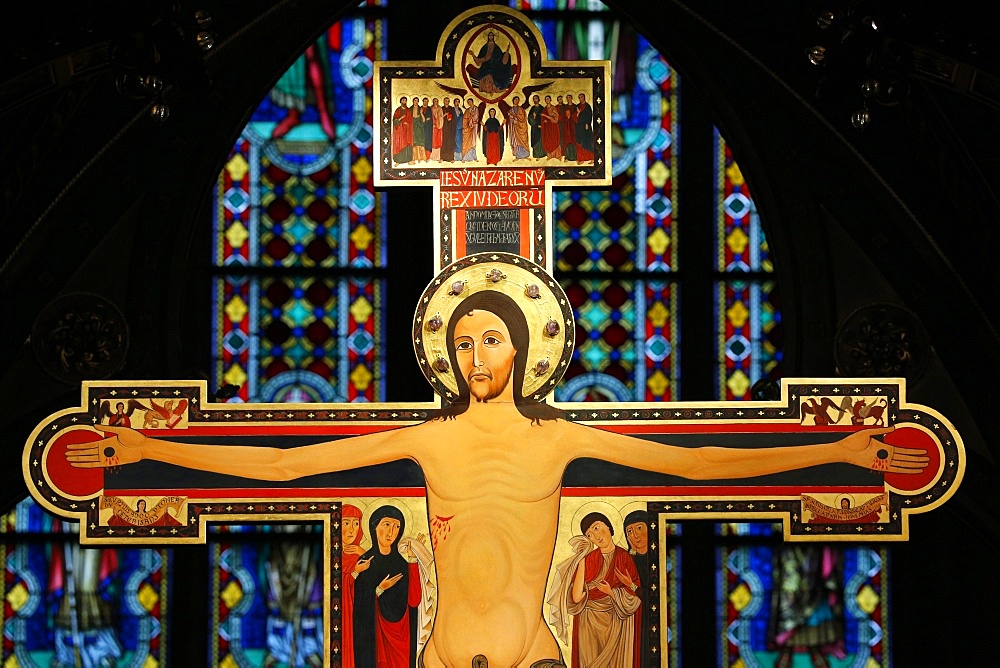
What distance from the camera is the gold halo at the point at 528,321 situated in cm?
827

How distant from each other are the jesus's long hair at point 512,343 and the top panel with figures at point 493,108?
0.55m

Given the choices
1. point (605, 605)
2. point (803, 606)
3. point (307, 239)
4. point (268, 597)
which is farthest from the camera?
point (307, 239)

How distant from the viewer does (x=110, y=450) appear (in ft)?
26.9

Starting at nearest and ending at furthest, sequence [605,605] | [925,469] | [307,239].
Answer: [605,605], [925,469], [307,239]

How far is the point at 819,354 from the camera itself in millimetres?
10477

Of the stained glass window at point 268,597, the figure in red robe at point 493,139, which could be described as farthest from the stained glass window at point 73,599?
the figure in red robe at point 493,139

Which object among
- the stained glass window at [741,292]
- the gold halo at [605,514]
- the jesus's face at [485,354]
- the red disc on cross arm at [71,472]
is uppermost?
the stained glass window at [741,292]

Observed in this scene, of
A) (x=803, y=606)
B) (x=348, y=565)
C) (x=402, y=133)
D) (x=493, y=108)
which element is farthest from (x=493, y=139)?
(x=803, y=606)

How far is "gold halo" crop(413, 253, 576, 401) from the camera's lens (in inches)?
326

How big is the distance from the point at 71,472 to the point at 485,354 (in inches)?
64.7

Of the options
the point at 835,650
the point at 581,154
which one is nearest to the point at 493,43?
the point at 581,154

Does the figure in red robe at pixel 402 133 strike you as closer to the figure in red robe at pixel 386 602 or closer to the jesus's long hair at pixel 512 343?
the jesus's long hair at pixel 512 343

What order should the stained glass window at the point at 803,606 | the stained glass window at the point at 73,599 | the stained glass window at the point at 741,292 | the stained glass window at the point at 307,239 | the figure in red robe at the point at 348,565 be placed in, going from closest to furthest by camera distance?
1. the figure in red robe at the point at 348,565
2. the stained glass window at the point at 73,599
3. the stained glass window at the point at 803,606
4. the stained glass window at the point at 307,239
5. the stained glass window at the point at 741,292

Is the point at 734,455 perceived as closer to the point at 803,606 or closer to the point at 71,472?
the point at 71,472
